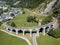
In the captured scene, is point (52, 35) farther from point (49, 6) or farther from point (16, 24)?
point (49, 6)

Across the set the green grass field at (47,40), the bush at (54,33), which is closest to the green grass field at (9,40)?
the green grass field at (47,40)

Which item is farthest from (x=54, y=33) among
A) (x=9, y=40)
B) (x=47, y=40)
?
(x=9, y=40)

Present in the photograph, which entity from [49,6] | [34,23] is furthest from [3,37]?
[49,6]

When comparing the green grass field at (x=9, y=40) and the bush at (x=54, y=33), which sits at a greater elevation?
the bush at (x=54, y=33)

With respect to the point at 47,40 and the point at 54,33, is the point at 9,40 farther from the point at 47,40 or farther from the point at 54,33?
the point at 54,33

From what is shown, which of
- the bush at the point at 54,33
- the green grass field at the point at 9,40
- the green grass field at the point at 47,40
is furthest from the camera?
the bush at the point at 54,33

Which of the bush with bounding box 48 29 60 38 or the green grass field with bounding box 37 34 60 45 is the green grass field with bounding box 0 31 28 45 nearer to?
the green grass field with bounding box 37 34 60 45

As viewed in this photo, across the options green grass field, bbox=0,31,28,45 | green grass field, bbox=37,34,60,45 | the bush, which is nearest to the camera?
green grass field, bbox=0,31,28,45

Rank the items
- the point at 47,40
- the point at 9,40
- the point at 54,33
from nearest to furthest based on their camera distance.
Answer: the point at 47,40 < the point at 9,40 < the point at 54,33

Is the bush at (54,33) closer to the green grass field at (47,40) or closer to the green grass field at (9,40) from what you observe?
the green grass field at (47,40)

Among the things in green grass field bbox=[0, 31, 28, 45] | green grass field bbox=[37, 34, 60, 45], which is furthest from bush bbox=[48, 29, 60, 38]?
green grass field bbox=[0, 31, 28, 45]

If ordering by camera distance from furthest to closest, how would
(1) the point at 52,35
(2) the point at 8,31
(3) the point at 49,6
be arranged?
1. (3) the point at 49,6
2. (2) the point at 8,31
3. (1) the point at 52,35
